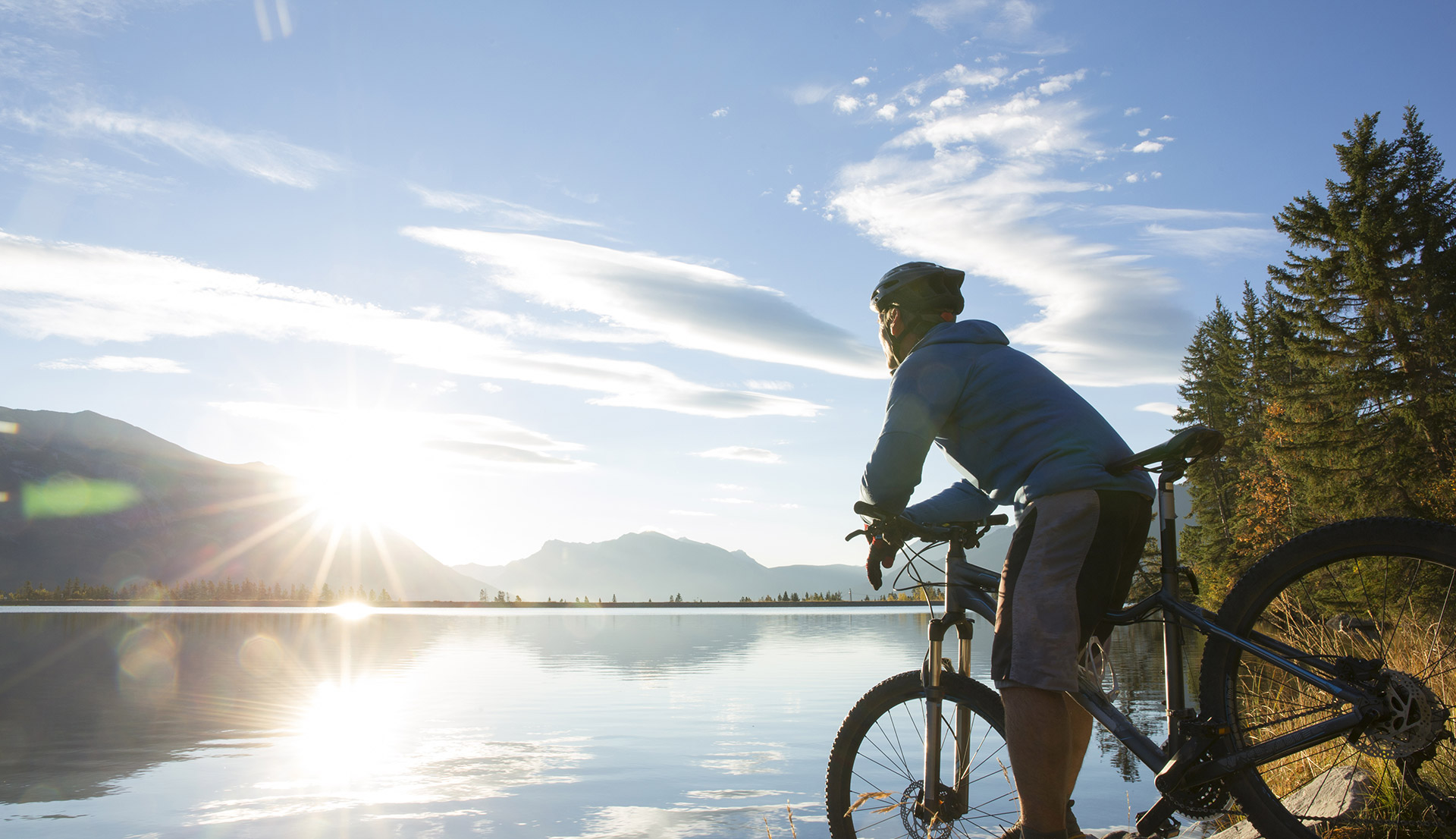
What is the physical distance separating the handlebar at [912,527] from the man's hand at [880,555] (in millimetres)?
19

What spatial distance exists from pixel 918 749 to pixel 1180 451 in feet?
4.74

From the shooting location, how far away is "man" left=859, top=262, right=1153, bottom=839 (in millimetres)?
2432

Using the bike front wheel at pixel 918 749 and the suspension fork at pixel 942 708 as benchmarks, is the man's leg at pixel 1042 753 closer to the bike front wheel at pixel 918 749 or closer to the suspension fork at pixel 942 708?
the bike front wheel at pixel 918 749

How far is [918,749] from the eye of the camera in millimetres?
3191

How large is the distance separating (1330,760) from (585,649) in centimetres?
1627

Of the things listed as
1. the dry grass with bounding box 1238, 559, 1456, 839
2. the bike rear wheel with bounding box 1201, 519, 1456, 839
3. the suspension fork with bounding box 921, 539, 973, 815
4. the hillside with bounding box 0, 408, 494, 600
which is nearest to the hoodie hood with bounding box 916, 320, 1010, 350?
the suspension fork with bounding box 921, 539, 973, 815

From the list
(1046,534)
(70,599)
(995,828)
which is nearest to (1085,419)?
(1046,534)

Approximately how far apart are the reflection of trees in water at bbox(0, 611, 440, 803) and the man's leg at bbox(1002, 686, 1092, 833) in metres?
6.87

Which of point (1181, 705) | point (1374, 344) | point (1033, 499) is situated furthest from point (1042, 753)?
point (1374, 344)

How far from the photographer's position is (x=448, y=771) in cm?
727

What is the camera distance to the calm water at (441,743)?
19.7 ft

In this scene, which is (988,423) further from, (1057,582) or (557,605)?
(557,605)

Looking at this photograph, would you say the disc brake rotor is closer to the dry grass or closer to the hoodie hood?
the dry grass

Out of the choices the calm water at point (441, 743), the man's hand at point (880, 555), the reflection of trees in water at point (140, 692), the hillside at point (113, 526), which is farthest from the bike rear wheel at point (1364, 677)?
the hillside at point (113, 526)
